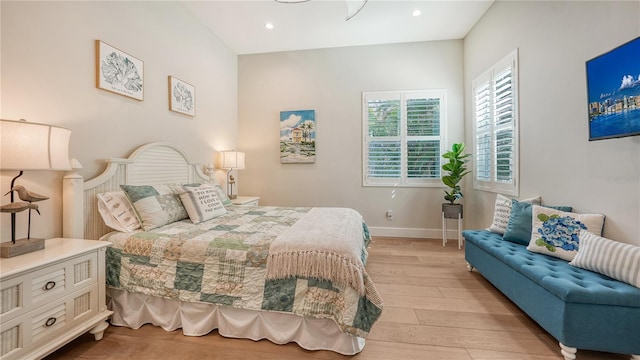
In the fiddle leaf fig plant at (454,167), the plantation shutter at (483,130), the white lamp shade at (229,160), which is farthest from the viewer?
the white lamp shade at (229,160)

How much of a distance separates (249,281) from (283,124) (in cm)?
314

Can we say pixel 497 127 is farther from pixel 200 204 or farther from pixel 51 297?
pixel 51 297

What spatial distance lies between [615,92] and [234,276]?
2.67 metres

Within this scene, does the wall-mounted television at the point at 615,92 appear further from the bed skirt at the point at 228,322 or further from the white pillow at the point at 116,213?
the white pillow at the point at 116,213

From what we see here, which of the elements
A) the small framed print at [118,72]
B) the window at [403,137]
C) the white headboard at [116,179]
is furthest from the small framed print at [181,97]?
the window at [403,137]

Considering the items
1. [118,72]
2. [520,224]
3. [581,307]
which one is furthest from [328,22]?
[581,307]

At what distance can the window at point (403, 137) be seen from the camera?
4000 millimetres

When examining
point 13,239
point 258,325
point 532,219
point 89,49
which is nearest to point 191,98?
point 89,49

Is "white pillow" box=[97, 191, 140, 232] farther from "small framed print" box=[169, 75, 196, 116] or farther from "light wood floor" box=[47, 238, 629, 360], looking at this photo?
"small framed print" box=[169, 75, 196, 116]

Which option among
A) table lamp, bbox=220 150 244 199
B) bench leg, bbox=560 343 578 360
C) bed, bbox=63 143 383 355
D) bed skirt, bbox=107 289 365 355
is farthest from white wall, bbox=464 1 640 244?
table lamp, bbox=220 150 244 199

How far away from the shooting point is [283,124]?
4305 millimetres

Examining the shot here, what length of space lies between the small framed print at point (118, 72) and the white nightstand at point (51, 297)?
133cm

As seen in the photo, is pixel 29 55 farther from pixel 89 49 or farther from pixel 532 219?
pixel 532 219

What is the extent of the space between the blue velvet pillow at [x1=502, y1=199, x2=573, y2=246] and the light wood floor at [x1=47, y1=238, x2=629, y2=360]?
527 mm
